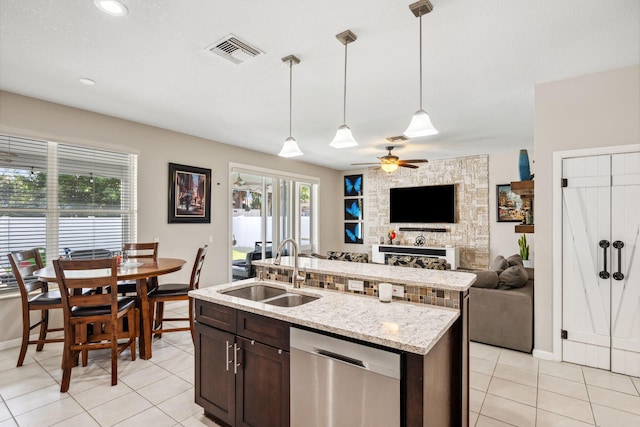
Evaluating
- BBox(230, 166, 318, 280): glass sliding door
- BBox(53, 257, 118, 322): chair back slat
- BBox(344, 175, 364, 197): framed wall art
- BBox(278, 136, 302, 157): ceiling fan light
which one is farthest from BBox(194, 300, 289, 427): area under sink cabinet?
BBox(344, 175, 364, 197): framed wall art

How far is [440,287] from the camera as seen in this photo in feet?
6.28

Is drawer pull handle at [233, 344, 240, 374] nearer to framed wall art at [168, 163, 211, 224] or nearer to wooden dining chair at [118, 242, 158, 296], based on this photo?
wooden dining chair at [118, 242, 158, 296]

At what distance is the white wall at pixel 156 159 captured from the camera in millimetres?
3502

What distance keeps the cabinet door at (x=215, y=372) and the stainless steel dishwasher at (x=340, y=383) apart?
500 mm

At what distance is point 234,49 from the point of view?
2549mm

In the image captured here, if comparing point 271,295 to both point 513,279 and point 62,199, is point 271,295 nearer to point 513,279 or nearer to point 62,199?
point 513,279

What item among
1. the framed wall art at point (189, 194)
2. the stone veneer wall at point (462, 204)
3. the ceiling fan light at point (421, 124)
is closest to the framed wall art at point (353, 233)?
the stone veneer wall at point (462, 204)

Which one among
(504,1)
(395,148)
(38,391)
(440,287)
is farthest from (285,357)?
(395,148)

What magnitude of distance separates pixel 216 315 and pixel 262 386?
21.0 inches

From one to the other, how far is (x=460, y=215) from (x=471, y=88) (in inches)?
164

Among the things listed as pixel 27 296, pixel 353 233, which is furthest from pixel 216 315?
pixel 353 233

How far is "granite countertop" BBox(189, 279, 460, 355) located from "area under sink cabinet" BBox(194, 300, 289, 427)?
0.06 m

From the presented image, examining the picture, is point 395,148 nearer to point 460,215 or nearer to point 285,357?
point 460,215

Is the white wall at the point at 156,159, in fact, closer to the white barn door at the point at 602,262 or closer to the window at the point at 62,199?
the window at the point at 62,199
